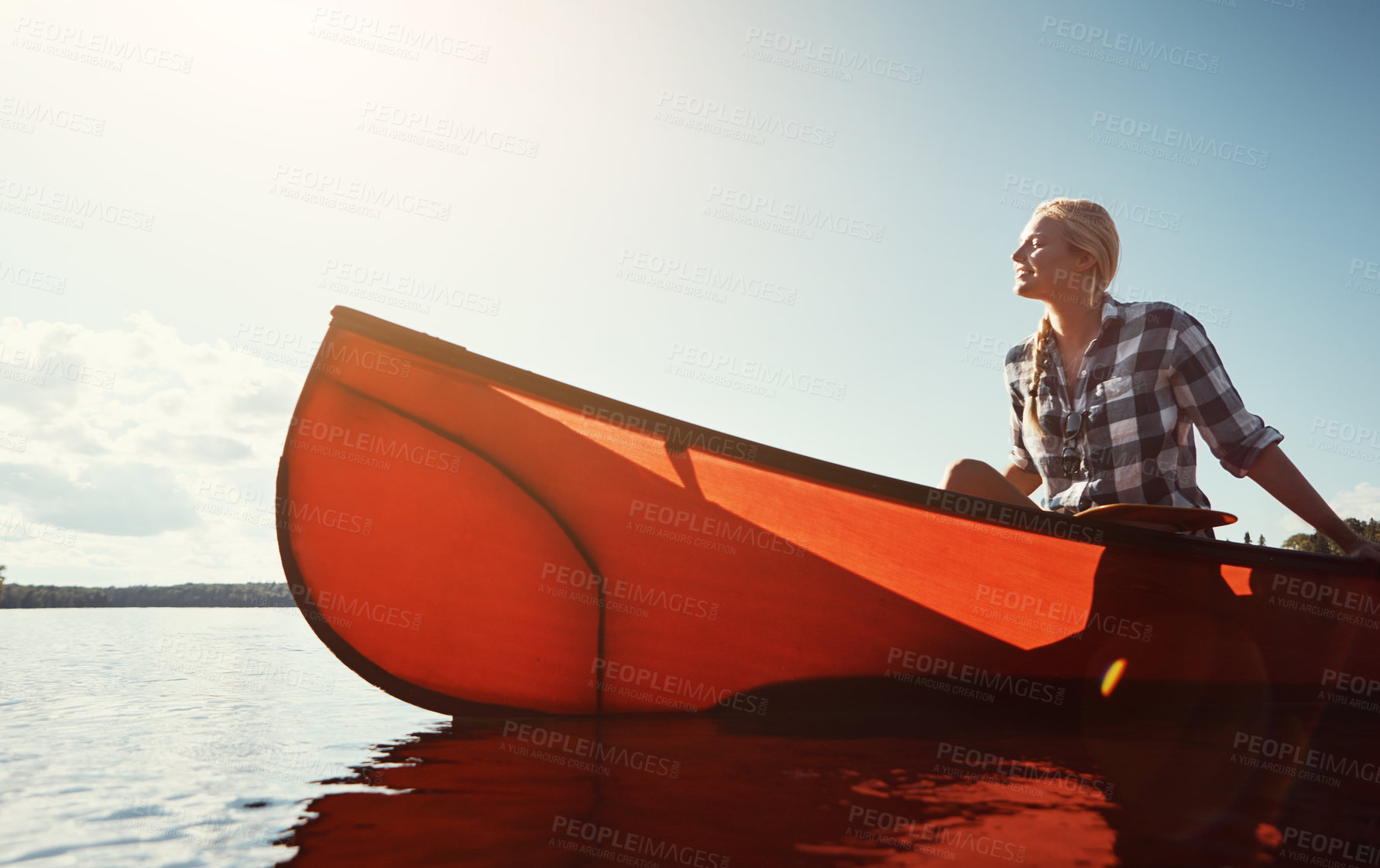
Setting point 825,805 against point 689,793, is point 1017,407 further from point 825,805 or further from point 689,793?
point 689,793

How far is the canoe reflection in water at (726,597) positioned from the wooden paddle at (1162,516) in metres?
0.05

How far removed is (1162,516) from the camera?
2.30 meters

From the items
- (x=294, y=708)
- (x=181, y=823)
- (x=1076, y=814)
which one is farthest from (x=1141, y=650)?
(x=294, y=708)

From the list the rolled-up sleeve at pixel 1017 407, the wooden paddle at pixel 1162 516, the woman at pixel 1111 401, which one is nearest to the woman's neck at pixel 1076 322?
the woman at pixel 1111 401

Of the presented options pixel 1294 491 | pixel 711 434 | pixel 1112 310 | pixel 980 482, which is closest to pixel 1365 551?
pixel 1294 491

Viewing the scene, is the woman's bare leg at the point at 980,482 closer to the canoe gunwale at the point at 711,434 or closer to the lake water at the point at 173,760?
the canoe gunwale at the point at 711,434

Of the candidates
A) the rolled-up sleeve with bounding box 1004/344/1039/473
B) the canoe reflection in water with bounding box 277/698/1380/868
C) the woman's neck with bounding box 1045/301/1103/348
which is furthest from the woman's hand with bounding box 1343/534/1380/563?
the woman's neck with bounding box 1045/301/1103/348

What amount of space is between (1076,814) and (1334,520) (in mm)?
1812

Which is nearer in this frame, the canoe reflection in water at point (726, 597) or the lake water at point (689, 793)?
the lake water at point (689, 793)

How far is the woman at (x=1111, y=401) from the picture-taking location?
2.48 m

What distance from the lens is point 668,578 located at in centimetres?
267

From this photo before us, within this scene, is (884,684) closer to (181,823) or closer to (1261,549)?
(1261,549)

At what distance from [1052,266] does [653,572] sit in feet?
6.69

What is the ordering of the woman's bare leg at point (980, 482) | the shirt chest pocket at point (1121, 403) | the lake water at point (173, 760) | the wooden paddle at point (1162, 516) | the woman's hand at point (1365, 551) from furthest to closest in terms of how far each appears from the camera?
the woman's bare leg at point (980, 482) < the woman's hand at point (1365, 551) < the shirt chest pocket at point (1121, 403) < the wooden paddle at point (1162, 516) < the lake water at point (173, 760)
